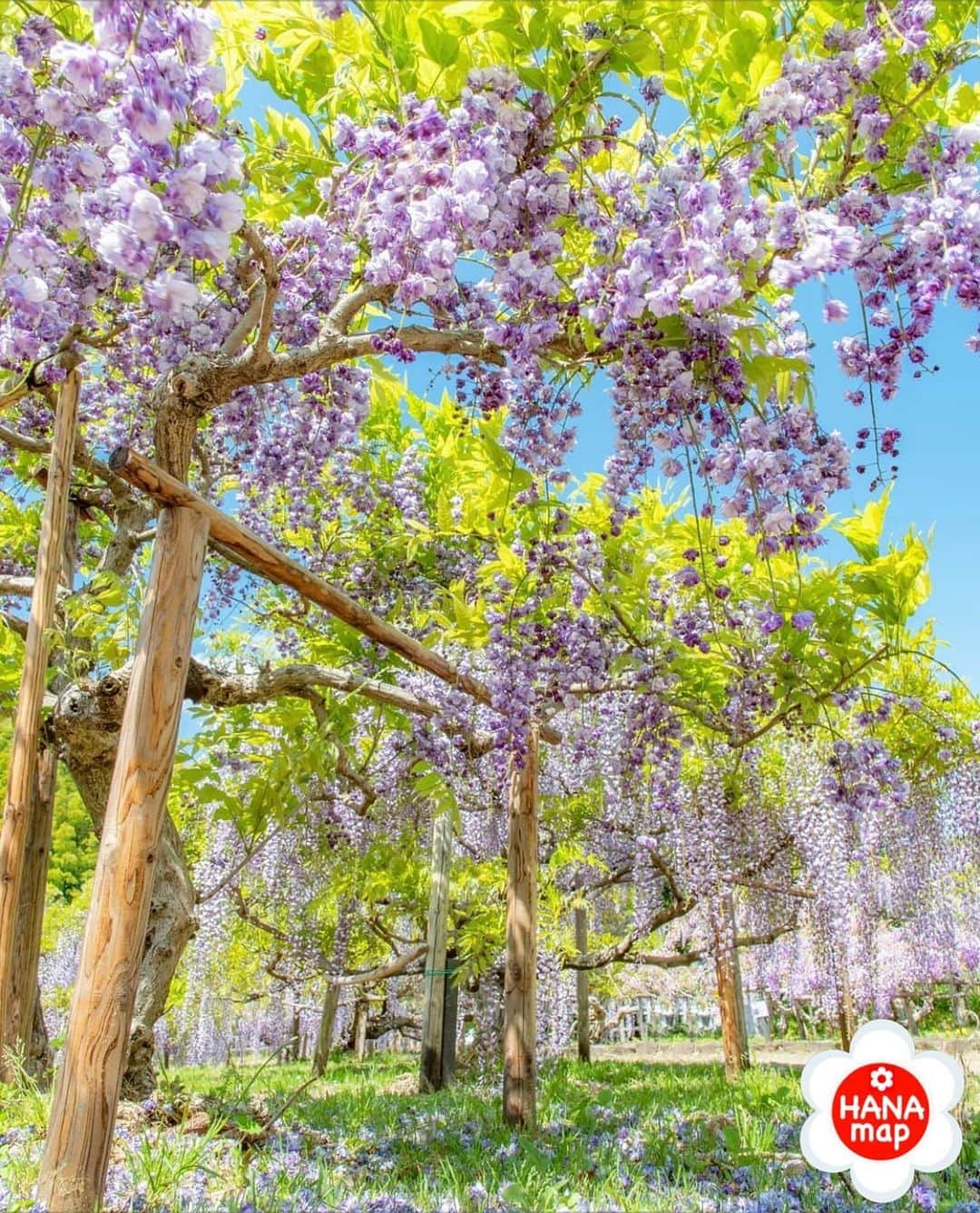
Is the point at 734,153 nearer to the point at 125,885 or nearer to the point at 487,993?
the point at 125,885

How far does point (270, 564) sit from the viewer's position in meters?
3.36

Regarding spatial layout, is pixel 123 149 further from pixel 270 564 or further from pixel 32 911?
pixel 32 911

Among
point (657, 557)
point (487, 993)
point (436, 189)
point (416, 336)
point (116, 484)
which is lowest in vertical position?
point (487, 993)

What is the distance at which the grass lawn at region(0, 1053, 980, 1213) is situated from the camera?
2785mm

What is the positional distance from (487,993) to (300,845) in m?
2.90

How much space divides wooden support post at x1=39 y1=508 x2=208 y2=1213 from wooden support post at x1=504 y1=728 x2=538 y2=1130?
232 cm

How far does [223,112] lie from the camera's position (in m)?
3.52

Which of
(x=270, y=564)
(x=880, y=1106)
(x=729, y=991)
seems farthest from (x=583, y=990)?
(x=270, y=564)

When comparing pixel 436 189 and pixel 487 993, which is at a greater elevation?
pixel 436 189

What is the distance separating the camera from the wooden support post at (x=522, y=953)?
14.4 feet

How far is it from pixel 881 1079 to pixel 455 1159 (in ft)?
5.52

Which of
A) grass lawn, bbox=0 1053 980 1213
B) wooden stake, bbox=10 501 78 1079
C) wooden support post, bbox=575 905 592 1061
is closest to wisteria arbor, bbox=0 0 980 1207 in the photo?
grass lawn, bbox=0 1053 980 1213

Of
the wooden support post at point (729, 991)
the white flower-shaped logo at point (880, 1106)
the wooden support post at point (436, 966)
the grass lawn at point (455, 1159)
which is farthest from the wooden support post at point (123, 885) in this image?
the wooden support post at point (729, 991)

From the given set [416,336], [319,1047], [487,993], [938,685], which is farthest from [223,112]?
[319,1047]
